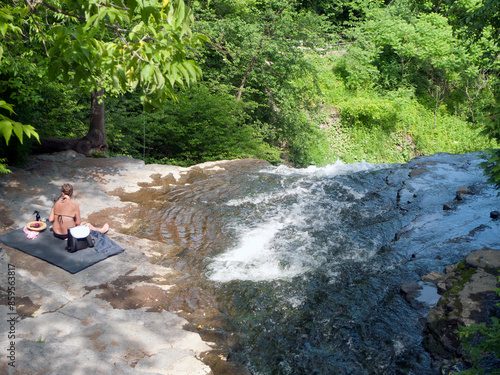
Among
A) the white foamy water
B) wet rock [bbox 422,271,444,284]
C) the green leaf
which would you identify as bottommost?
the white foamy water

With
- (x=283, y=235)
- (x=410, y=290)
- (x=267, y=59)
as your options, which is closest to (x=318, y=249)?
(x=283, y=235)

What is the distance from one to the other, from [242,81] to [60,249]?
32.6 ft

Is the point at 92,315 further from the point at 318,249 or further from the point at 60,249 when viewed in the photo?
the point at 318,249

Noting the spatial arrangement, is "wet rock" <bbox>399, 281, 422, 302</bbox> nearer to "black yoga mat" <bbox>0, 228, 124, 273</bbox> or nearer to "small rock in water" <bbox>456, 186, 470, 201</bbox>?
"black yoga mat" <bbox>0, 228, 124, 273</bbox>

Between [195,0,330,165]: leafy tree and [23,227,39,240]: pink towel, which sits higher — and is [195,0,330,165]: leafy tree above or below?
above

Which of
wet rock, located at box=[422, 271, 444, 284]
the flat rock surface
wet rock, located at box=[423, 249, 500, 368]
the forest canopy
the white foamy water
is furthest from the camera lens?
the white foamy water

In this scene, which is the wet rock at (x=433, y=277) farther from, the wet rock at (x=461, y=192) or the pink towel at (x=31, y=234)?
the pink towel at (x=31, y=234)

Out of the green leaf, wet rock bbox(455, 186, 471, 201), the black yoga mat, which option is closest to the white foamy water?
the black yoga mat

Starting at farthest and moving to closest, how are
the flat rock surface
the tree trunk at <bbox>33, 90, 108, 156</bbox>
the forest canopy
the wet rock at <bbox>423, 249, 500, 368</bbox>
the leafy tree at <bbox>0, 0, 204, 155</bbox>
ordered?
the tree trunk at <bbox>33, 90, 108, 156</bbox>
the wet rock at <bbox>423, 249, 500, 368</bbox>
the flat rock surface
the forest canopy
the leafy tree at <bbox>0, 0, 204, 155</bbox>

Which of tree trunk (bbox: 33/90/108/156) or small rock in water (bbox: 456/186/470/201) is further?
tree trunk (bbox: 33/90/108/156)

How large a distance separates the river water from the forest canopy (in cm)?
197

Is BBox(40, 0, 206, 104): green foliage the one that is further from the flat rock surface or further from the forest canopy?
the flat rock surface

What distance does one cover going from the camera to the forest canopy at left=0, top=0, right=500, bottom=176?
3047 mm

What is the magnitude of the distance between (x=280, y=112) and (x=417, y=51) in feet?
29.2
